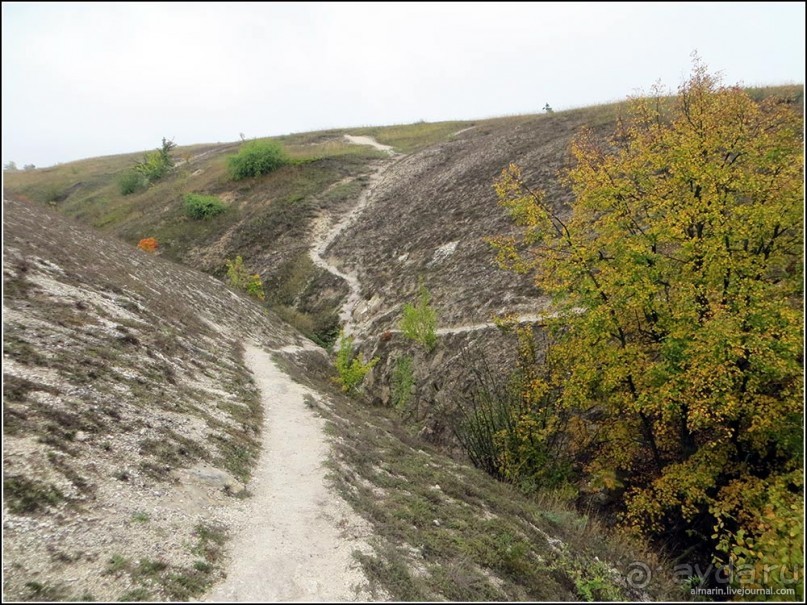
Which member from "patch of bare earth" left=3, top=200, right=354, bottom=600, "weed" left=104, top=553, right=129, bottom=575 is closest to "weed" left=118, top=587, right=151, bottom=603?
"patch of bare earth" left=3, top=200, right=354, bottom=600

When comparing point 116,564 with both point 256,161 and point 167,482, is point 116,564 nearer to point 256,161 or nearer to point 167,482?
point 167,482

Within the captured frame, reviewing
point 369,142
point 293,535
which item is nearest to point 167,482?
point 293,535

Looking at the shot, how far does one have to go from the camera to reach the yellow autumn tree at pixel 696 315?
1010cm

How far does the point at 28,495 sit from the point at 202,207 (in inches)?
1779

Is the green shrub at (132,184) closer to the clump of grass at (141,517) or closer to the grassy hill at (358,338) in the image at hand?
the grassy hill at (358,338)

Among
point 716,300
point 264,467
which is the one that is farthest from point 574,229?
point 264,467

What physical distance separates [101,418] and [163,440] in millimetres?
1196

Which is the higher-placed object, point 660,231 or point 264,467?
point 660,231

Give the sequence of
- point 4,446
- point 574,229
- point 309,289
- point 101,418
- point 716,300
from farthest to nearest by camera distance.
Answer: point 309,289
point 574,229
point 716,300
point 101,418
point 4,446

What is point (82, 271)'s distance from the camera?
16531mm

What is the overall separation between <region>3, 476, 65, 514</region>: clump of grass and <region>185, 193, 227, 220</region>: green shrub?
1748 inches

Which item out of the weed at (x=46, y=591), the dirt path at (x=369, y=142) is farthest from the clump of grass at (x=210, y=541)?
the dirt path at (x=369, y=142)

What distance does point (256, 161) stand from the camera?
5256 centimetres

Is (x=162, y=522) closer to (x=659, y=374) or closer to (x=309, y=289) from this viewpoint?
(x=659, y=374)
